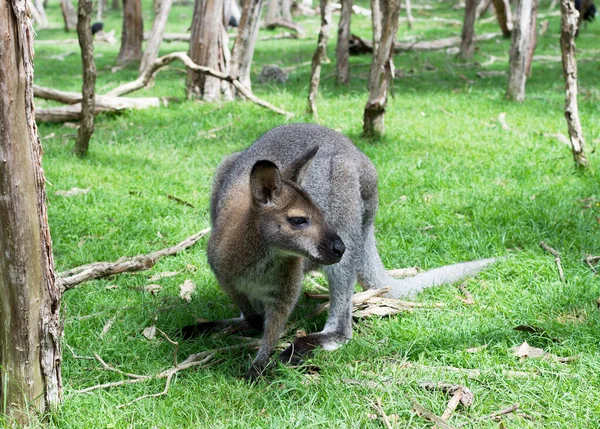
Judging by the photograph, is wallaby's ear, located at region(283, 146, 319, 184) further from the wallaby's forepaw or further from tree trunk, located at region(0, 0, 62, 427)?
tree trunk, located at region(0, 0, 62, 427)

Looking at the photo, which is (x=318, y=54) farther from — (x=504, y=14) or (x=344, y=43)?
(x=504, y=14)

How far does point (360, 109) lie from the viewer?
805 cm

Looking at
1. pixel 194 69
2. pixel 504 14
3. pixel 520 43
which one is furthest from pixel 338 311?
pixel 504 14

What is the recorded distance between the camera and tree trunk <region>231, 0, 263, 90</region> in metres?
8.30

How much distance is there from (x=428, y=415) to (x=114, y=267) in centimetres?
221

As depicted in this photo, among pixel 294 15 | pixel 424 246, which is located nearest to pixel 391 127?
pixel 424 246

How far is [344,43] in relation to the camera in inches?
372

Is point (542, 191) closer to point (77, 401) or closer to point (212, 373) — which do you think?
point (212, 373)

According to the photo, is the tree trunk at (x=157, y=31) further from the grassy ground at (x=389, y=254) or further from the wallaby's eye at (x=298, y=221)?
the wallaby's eye at (x=298, y=221)

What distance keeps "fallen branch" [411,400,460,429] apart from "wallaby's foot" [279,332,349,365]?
26.4 inches

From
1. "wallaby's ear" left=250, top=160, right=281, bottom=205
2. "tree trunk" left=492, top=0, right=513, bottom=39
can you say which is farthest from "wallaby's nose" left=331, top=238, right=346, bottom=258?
"tree trunk" left=492, top=0, right=513, bottom=39

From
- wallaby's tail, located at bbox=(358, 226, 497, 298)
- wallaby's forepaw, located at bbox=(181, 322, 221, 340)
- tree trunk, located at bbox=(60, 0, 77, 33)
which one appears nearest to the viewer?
wallaby's forepaw, located at bbox=(181, 322, 221, 340)

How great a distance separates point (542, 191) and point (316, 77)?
288cm

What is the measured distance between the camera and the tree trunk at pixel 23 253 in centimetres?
245
